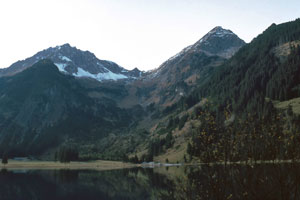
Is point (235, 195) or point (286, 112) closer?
point (235, 195)

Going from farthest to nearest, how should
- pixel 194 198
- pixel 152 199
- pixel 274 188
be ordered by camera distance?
pixel 152 199 → pixel 274 188 → pixel 194 198

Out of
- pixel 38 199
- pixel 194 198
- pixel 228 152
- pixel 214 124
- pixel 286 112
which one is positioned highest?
pixel 286 112

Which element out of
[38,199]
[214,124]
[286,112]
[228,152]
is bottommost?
[38,199]

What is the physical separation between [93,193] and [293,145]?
47.9 m

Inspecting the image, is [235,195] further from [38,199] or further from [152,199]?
[38,199]

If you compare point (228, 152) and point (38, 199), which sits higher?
point (228, 152)

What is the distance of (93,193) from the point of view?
67688mm

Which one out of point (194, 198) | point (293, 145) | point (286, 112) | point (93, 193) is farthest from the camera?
point (286, 112)

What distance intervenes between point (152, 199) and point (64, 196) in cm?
2041

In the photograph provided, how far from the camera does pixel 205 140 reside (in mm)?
25328

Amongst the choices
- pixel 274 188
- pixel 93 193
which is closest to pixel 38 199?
pixel 93 193

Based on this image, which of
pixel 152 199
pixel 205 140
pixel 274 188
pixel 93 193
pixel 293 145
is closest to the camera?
pixel 205 140

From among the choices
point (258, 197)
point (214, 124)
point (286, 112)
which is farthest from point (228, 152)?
point (286, 112)

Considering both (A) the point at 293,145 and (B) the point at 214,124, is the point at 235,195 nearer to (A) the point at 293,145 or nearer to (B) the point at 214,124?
(A) the point at 293,145
